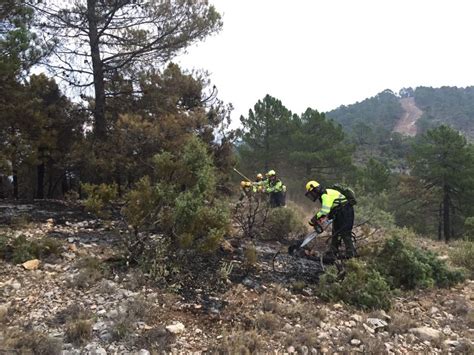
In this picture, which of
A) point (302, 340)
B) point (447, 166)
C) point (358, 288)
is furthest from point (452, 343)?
point (447, 166)

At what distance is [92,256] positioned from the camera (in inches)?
229

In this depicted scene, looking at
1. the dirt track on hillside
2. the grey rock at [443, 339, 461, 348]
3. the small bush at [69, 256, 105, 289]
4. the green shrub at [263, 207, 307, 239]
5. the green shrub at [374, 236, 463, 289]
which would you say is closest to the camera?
the grey rock at [443, 339, 461, 348]

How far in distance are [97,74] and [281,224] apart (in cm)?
676

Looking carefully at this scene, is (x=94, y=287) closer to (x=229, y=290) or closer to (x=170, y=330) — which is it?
(x=170, y=330)

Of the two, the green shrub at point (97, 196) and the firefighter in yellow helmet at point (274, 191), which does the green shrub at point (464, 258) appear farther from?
the green shrub at point (97, 196)

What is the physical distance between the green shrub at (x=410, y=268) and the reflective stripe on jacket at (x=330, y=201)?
108cm

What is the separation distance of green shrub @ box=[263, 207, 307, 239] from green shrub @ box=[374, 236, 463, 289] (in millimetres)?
2345

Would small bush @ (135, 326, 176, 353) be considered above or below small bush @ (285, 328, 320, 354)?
above

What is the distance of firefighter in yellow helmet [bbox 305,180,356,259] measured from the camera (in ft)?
21.5

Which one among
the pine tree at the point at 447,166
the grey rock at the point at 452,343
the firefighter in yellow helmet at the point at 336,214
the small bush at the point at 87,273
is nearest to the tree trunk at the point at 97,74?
the small bush at the point at 87,273

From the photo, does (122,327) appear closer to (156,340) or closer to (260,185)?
(156,340)

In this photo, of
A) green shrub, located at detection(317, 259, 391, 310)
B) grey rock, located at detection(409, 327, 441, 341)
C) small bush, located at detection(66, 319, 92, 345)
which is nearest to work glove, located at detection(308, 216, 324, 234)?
green shrub, located at detection(317, 259, 391, 310)

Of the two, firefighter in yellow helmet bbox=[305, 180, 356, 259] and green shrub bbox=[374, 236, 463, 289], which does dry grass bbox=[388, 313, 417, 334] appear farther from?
firefighter in yellow helmet bbox=[305, 180, 356, 259]

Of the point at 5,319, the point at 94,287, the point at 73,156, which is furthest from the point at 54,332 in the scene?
the point at 73,156
